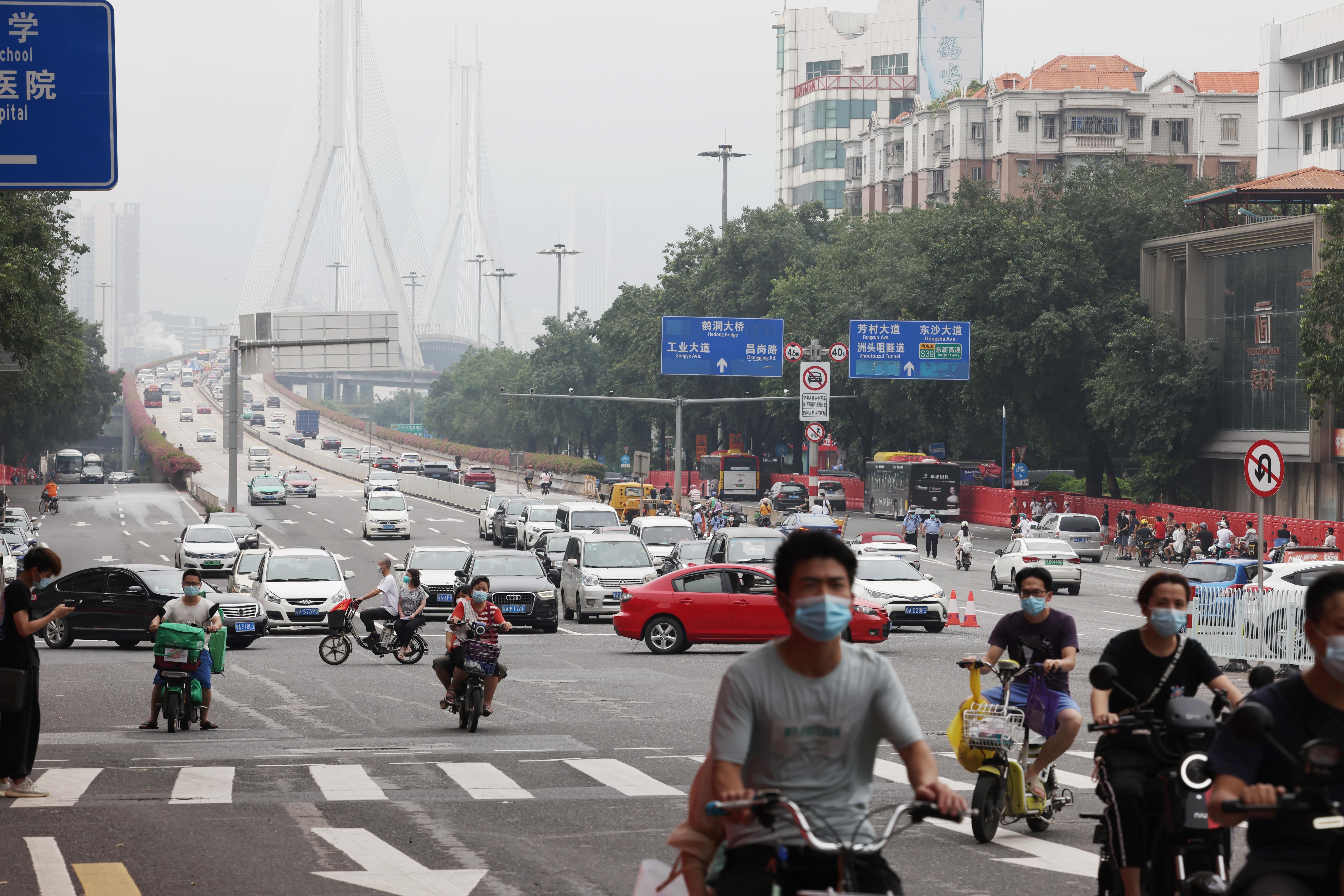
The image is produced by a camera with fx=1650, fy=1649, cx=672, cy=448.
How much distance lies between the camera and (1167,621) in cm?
752

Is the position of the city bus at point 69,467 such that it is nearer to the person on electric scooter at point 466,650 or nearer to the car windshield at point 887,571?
the car windshield at point 887,571

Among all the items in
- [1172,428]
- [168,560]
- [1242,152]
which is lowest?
[168,560]

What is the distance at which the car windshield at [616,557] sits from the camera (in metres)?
33.2

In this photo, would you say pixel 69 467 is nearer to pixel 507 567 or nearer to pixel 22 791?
pixel 507 567

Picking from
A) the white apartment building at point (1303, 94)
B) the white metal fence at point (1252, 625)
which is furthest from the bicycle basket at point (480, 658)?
the white apartment building at point (1303, 94)

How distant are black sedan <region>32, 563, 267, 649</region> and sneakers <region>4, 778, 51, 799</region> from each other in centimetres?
1581

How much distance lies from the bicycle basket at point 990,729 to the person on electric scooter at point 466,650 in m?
7.19

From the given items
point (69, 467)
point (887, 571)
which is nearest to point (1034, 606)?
point (887, 571)

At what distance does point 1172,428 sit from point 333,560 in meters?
35.5

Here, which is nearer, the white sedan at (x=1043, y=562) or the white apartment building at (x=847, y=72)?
the white sedan at (x=1043, y=562)

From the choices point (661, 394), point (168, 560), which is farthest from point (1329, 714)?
point (661, 394)

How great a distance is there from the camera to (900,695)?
5148mm

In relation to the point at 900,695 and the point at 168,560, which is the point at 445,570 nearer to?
the point at 168,560

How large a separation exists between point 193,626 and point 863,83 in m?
138
